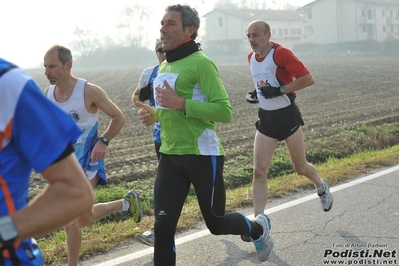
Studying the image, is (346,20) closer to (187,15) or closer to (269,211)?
(269,211)

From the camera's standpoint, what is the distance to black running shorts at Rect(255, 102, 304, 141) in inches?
249

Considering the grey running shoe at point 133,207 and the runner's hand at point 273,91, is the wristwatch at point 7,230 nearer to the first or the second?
the grey running shoe at point 133,207

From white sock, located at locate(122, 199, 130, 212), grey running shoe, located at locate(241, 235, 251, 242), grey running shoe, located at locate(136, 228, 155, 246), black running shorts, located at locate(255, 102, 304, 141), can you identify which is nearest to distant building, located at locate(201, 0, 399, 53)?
black running shorts, located at locate(255, 102, 304, 141)

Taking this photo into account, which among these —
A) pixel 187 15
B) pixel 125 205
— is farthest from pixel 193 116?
pixel 125 205

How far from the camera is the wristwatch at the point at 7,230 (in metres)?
1.86

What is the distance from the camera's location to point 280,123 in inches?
249

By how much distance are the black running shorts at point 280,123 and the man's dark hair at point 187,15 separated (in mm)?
1892

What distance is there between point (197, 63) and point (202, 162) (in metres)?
0.69

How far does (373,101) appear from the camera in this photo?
2050cm

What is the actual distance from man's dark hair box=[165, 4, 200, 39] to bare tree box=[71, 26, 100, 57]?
421 ft

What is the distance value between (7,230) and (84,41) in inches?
5278

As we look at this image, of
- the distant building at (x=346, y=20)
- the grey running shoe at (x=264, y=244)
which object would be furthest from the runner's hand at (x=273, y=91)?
the distant building at (x=346, y=20)

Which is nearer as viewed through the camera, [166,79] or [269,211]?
[166,79]

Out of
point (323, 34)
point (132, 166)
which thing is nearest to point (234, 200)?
point (132, 166)
